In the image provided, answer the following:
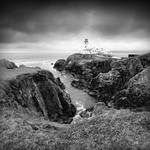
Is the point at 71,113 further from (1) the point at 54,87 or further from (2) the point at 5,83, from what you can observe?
(2) the point at 5,83

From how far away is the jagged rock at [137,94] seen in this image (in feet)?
86.4

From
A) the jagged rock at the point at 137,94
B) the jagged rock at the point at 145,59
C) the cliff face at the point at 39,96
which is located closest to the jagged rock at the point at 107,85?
the jagged rock at the point at 145,59

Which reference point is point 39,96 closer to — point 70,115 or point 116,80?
point 70,115

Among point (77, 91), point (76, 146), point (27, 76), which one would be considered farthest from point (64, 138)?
point (77, 91)

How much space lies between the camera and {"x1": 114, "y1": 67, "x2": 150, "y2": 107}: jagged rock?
26341mm

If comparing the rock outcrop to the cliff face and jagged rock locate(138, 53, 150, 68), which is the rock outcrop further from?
jagged rock locate(138, 53, 150, 68)

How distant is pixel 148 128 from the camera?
11.5m

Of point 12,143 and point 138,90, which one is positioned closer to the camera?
point 12,143

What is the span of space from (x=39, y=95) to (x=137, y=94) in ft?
59.7

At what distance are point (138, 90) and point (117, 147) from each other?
2184 cm

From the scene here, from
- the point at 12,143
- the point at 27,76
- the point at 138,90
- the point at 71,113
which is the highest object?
the point at 27,76

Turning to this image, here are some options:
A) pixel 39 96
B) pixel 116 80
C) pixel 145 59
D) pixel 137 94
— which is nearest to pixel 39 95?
pixel 39 96

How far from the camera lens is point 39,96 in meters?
28.7

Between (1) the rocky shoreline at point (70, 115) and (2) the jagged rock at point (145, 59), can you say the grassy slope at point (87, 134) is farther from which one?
(2) the jagged rock at point (145, 59)
